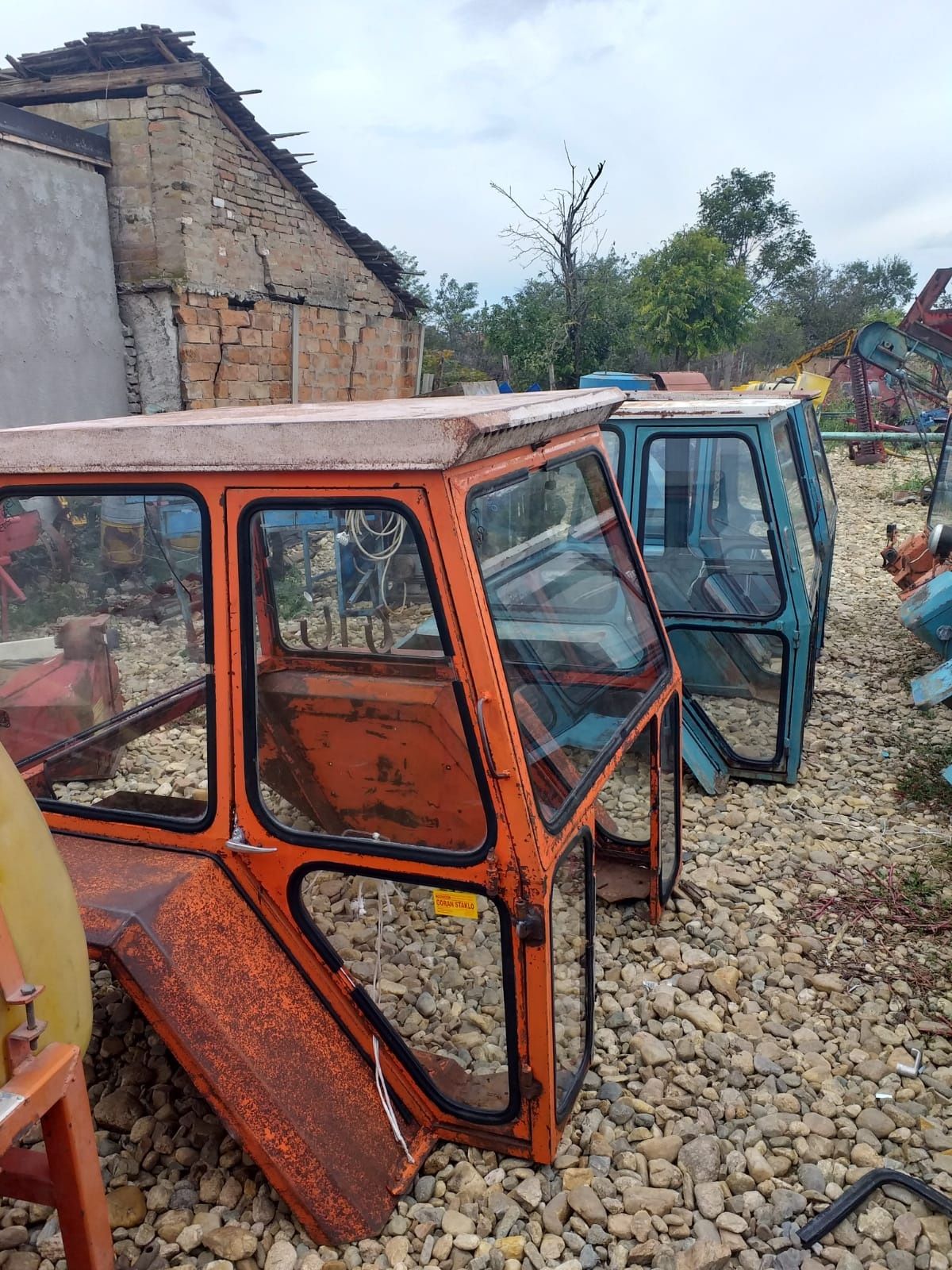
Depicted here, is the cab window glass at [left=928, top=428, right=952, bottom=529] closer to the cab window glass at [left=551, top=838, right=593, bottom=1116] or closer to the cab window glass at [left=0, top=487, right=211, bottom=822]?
the cab window glass at [left=551, top=838, right=593, bottom=1116]

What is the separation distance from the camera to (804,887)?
10.8ft

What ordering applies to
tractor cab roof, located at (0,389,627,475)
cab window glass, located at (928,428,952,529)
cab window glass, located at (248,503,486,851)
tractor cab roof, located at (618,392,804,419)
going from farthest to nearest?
cab window glass, located at (928,428,952,529), tractor cab roof, located at (618,392,804,419), cab window glass, located at (248,503,486,851), tractor cab roof, located at (0,389,627,475)

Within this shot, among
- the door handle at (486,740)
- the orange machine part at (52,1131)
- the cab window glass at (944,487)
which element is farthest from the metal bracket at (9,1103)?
the cab window glass at (944,487)

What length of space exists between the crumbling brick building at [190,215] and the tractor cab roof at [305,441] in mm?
6991

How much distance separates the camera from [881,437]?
1216 centimetres

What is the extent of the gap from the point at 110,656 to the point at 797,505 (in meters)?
3.26

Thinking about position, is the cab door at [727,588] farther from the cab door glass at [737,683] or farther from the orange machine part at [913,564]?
the orange machine part at [913,564]

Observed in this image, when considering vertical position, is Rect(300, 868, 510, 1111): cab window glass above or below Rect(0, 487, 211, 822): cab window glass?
below

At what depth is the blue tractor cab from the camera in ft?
12.7

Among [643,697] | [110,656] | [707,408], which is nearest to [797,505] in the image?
[707,408]

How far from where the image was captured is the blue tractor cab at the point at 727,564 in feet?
12.7

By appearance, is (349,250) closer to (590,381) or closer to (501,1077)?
(590,381)

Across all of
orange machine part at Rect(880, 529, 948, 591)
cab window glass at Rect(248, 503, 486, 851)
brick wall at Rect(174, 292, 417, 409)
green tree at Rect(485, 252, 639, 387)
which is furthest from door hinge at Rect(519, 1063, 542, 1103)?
green tree at Rect(485, 252, 639, 387)

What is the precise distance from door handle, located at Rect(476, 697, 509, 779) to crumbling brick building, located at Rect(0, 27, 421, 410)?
7587 mm
